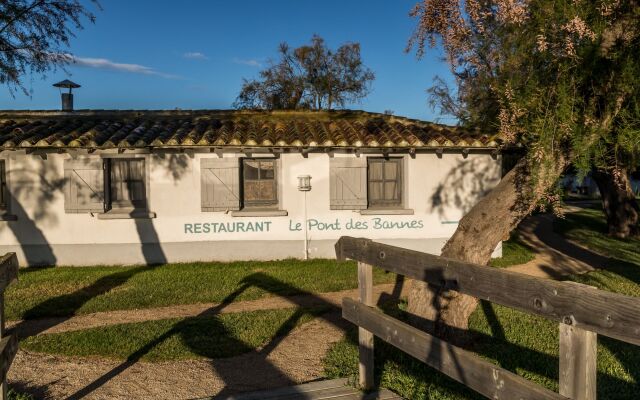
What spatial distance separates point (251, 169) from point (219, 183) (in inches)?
33.0

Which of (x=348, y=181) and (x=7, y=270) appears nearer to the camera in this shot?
(x=7, y=270)

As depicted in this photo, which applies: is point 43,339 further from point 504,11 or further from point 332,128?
point 332,128

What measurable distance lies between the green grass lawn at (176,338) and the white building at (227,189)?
15.0 ft

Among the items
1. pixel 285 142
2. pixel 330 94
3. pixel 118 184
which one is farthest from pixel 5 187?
pixel 330 94

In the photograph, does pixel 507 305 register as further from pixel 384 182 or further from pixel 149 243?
pixel 149 243

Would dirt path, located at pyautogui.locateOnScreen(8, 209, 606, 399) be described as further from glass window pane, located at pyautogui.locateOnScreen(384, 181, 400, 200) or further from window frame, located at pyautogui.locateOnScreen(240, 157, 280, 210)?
glass window pane, located at pyautogui.locateOnScreen(384, 181, 400, 200)

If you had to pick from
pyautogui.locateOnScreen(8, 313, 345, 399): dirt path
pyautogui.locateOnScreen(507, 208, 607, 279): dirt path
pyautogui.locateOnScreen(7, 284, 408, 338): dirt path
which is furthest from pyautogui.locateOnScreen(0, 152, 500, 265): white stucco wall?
pyautogui.locateOnScreen(8, 313, 345, 399): dirt path

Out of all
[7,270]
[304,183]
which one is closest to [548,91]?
[7,270]

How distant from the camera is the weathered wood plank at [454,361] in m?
A: 2.71

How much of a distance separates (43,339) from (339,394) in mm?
3873

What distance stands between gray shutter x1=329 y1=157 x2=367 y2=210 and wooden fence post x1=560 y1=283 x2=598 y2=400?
905 cm

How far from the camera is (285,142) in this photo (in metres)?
10.8

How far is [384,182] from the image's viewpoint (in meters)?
11.9

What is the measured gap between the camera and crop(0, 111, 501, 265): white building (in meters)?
11.0
